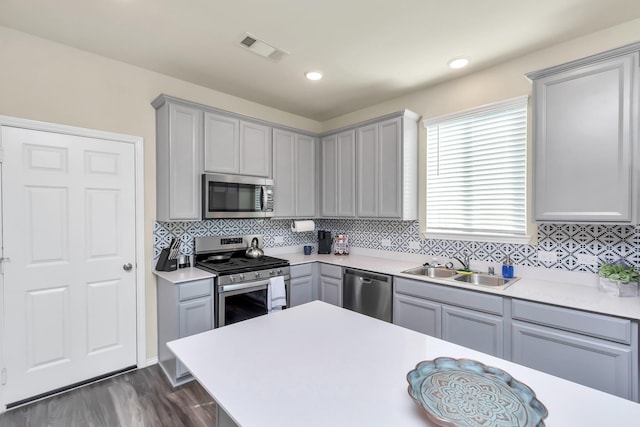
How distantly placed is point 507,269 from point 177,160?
10.0 feet

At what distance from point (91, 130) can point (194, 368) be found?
2379 mm

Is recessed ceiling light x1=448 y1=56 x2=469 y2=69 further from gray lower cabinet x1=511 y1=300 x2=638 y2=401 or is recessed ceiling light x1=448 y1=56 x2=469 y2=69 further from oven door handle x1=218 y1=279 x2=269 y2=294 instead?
oven door handle x1=218 y1=279 x2=269 y2=294

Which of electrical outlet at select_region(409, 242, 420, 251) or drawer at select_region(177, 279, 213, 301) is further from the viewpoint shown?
electrical outlet at select_region(409, 242, 420, 251)

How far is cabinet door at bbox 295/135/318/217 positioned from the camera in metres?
3.78

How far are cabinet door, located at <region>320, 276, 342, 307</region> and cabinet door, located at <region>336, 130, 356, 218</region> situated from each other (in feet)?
2.62

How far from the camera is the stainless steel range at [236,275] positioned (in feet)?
8.86

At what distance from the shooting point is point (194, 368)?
1120 millimetres

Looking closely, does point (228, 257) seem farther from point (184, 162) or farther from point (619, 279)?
point (619, 279)

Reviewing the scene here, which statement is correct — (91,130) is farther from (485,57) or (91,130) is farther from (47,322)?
(485,57)

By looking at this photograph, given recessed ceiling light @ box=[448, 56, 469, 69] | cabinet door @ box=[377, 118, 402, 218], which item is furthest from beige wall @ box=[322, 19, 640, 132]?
cabinet door @ box=[377, 118, 402, 218]

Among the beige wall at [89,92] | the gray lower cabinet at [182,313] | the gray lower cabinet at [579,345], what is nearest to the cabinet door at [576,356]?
the gray lower cabinet at [579,345]

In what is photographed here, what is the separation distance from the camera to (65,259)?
8.01 ft

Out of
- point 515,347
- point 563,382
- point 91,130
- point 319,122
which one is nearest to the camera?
point 563,382

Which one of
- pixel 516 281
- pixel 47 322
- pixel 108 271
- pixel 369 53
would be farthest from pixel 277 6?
pixel 47 322
